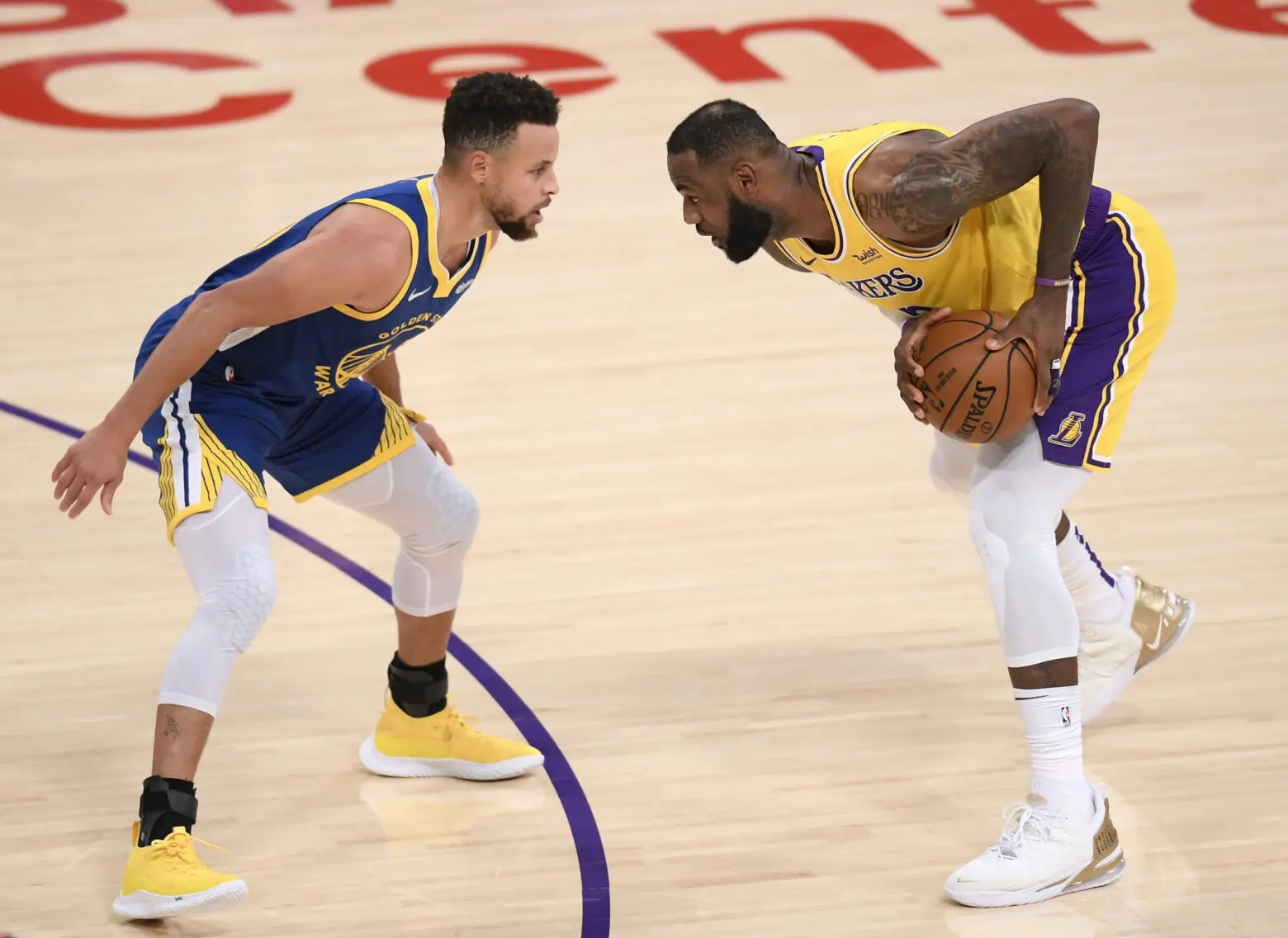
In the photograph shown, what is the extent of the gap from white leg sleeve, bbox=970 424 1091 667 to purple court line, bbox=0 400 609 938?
3.28 feet

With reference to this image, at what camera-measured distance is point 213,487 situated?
3488 millimetres

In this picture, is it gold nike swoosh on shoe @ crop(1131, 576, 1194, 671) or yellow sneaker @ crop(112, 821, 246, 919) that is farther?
gold nike swoosh on shoe @ crop(1131, 576, 1194, 671)

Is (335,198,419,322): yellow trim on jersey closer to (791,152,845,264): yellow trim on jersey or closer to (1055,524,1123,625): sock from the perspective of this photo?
(791,152,845,264): yellow trim on jersey

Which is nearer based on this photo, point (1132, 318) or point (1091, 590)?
point (1132, 318)

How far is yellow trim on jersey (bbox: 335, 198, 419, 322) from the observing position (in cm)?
350

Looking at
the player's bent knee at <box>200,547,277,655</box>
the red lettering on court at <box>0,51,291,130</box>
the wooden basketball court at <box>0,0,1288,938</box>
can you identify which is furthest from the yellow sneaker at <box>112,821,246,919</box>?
the red lettering on court at <box>0,51,291,130</box>

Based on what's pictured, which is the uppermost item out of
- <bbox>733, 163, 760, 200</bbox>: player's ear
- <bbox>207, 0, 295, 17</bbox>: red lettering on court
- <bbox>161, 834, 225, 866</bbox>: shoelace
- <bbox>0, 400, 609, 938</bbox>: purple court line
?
<bbox>733, 163, 760, 200</bbox>: player's ear

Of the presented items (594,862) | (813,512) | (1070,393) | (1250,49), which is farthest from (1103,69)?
(594,862)

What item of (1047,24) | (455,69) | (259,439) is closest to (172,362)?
(259,439)

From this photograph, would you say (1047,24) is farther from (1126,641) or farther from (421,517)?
(421,517)

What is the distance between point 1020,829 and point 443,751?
1361mm

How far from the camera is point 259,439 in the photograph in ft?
12.0

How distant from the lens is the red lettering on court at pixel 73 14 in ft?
32.6

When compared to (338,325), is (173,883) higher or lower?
lower
